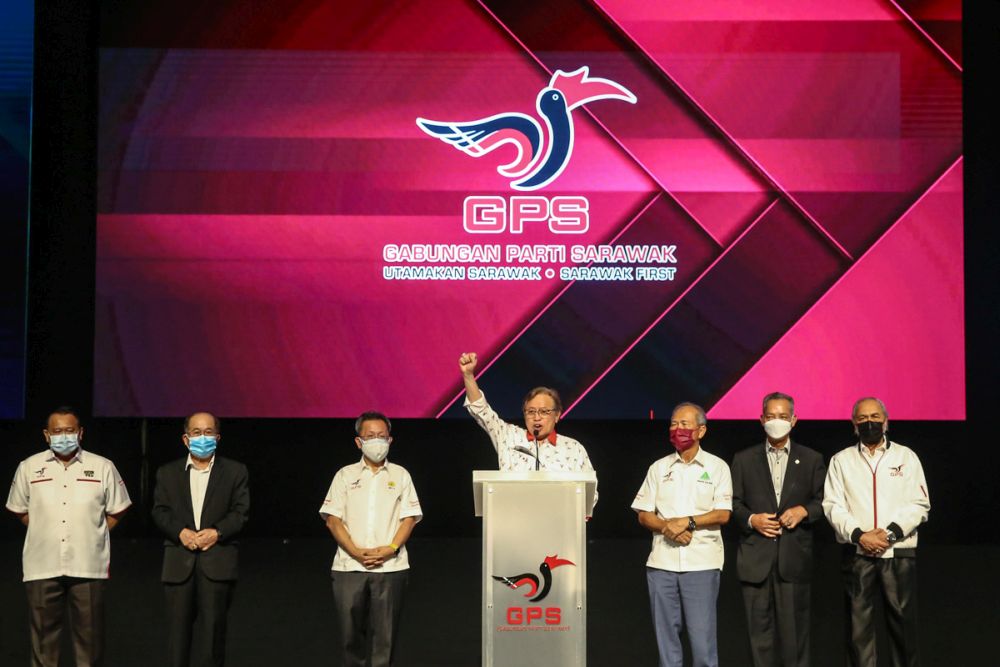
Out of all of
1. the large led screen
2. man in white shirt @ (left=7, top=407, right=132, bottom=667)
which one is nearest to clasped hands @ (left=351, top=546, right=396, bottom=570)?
man in white shirt @ (left=7, top=407, right=132, bottom=667)

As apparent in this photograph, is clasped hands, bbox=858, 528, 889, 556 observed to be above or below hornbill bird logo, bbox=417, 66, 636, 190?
below

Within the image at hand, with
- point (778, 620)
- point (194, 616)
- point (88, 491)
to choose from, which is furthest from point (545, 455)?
point (88, 491)

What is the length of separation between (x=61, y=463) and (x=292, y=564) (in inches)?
A: 115

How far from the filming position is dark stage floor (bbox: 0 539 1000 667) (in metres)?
5.92

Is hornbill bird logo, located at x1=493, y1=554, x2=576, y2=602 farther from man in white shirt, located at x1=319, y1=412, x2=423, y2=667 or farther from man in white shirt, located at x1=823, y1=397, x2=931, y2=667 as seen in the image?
man in white shirt, located at x1=823, y1=397, x2=931, y2=667

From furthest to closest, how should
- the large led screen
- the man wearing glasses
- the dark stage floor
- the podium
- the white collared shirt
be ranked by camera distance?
the large led screen
the dark stage floor
the white collared shirt
the man wearing glasses
the podium

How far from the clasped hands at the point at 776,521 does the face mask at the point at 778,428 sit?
0.31 m

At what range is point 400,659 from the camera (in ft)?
19.1

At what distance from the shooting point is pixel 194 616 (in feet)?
16.7

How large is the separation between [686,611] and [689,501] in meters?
0.43

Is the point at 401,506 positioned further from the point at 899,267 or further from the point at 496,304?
the point at 899,267

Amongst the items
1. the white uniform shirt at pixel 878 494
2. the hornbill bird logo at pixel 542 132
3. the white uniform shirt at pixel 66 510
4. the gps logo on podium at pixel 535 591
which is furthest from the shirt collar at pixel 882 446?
the hornbill bird logo at pixel 542 132

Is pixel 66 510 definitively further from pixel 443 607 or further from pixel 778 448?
pixel 778 448

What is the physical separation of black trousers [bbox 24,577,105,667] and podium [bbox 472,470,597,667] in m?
1.88
